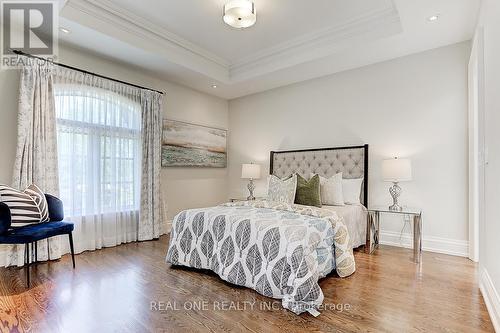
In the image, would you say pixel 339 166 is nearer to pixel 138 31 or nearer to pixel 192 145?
pixel 192 145

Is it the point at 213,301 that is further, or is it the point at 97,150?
the point at 97,150

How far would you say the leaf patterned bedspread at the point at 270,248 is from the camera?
7.11 feet

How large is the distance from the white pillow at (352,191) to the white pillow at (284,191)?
0.83 metres

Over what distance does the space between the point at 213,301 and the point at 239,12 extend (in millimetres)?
2811

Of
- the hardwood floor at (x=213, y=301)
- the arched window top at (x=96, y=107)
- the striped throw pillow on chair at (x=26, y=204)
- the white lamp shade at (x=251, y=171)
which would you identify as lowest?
the hardwood floor at (x=213, y=301)

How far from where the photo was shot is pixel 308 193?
12.1 ft

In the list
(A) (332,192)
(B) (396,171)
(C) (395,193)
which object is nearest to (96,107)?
(A) (332,192)

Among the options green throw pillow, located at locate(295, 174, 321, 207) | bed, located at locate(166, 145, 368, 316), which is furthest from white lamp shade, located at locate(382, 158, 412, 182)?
green throw pillow, located at locate(295, 174, 321, 207)

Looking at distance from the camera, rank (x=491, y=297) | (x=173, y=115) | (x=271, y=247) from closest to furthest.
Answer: (x=491, y=297)
(x=271, y=247)
(x=173, y=115)

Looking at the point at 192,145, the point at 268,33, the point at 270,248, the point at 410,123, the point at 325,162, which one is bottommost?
the point at 270,248

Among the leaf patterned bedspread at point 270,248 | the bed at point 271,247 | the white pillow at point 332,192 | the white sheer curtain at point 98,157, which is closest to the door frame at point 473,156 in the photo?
the bed at point 271,247

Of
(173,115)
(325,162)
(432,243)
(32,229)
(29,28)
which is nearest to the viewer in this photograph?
(32,229)

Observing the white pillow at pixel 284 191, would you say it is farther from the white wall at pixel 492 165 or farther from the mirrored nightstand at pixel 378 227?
the white wall at pixel 492 165

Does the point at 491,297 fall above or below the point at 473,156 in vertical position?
below
